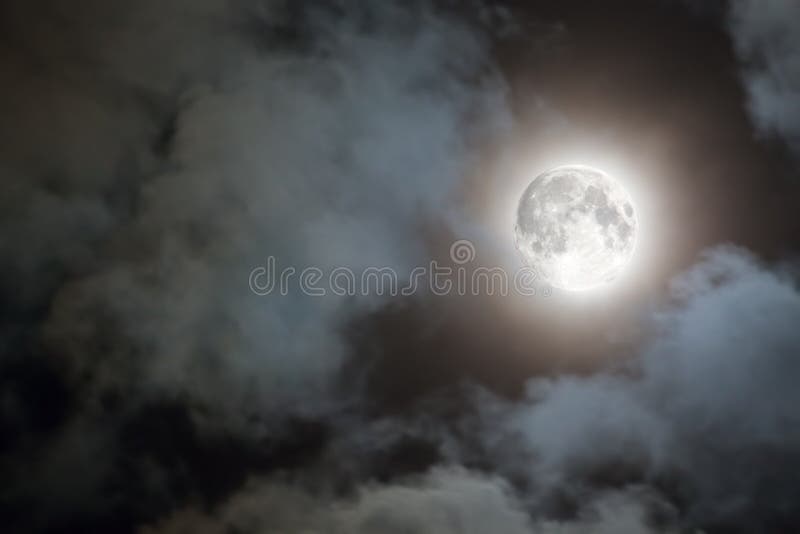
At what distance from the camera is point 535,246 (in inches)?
1065

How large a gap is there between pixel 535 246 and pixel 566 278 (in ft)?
6.57

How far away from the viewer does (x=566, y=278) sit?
26.7m
